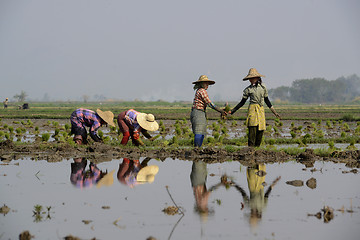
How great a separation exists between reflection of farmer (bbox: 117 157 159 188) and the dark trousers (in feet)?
8.95

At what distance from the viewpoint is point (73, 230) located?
5.50 m

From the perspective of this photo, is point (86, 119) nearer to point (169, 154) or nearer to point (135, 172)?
point (169, 154)

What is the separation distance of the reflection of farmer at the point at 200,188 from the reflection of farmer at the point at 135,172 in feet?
2.49

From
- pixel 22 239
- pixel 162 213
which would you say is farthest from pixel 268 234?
pixel 22 239

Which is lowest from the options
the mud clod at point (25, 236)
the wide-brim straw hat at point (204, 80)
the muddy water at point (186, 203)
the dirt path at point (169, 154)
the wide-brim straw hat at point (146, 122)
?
the mud clod at point (25, 236)

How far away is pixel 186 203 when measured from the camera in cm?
670

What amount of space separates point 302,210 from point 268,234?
1287mm

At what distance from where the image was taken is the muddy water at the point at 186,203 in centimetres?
546

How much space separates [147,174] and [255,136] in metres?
4.05

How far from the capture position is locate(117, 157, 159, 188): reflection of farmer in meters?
8.47

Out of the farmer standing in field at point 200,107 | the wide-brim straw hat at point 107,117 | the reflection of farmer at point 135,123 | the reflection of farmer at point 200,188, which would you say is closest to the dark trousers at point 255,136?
the farmer standing in field at point 200,107

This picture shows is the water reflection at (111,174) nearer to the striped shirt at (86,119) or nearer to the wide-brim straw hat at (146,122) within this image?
the wide-brim straw hat at (146,122)

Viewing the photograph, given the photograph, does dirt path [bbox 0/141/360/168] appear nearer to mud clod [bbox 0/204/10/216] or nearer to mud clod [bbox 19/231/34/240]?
mud clod [bbox 0/204/10/216]

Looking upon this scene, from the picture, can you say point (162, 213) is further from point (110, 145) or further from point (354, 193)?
point (110, 145)
